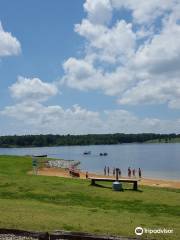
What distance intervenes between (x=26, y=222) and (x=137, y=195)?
10290 millimetres

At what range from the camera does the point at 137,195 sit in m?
23.2

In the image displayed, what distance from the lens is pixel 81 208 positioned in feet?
58.5

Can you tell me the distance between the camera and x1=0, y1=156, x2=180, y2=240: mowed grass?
544 inches

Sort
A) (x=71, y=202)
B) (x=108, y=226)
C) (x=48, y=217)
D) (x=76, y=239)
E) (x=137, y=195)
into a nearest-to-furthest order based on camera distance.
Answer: (x=76, y=239)
(x=108, y=226)
(x=48, y=217)
(x=71, y=202)
(x=137, y=195)

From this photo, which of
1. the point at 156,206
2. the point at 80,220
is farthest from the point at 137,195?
the point at 80,220

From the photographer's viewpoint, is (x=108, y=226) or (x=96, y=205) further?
(x=96, y=205)

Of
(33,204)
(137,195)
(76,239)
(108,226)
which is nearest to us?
(76,239)

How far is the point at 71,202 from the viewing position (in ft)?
65.0

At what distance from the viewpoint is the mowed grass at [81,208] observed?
45.3 feet

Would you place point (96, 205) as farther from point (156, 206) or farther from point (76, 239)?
point (76, 239)

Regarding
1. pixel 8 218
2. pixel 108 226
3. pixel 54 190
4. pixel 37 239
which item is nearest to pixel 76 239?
pixel 37 239

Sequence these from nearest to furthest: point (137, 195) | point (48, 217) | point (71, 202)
A: point (48, 217) < point (71, 202) < point (137, 195)

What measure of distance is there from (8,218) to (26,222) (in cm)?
89

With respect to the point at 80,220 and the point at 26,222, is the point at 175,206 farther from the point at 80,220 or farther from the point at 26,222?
the point at 26,222
